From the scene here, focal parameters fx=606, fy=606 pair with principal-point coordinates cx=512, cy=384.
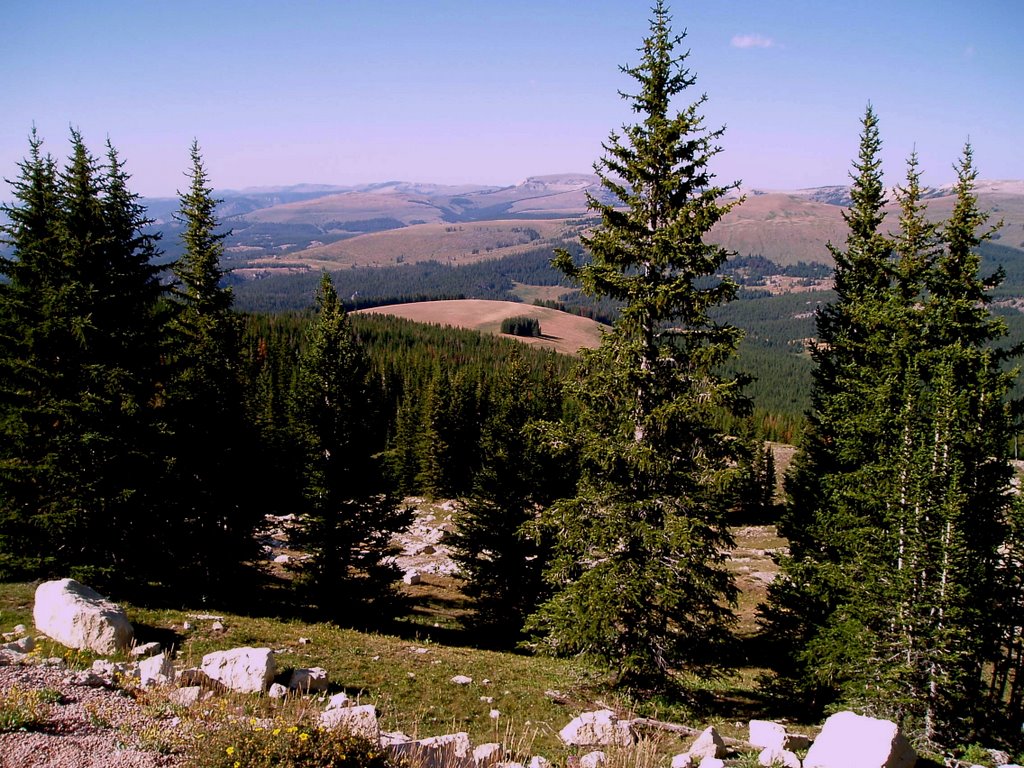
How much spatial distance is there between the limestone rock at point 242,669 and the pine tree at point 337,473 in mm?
10967

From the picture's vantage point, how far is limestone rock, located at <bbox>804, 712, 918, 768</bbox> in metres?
8.76

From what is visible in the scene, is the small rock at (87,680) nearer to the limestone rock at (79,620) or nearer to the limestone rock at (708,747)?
the limestone rock at (79,620)

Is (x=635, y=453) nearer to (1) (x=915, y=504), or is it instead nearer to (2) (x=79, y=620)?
(1) (x=915, y=504)

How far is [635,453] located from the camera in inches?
542

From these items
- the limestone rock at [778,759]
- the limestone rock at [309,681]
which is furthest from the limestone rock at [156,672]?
the limestone rock at [778,759]

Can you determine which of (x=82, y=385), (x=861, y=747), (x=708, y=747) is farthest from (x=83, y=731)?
(x=82, y=385)

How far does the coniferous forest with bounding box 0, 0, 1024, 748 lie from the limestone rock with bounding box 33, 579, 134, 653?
13.4ft

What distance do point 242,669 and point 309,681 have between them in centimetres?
124

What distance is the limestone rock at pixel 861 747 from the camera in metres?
8.76

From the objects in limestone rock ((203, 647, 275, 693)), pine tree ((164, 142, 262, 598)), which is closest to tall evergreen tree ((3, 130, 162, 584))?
pine tree ((164, 142, 262, 598))

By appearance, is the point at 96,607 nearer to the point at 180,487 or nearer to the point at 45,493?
the point at 45,493

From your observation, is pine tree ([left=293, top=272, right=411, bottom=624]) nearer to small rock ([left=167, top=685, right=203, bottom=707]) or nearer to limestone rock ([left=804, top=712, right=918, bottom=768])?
small rock ([left=167, top=685, right=203, bottom=707])

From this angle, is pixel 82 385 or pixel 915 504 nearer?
pixel 915 504

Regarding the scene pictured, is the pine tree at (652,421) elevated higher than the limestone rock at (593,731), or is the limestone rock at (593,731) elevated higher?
the pine tree at (652,421)
